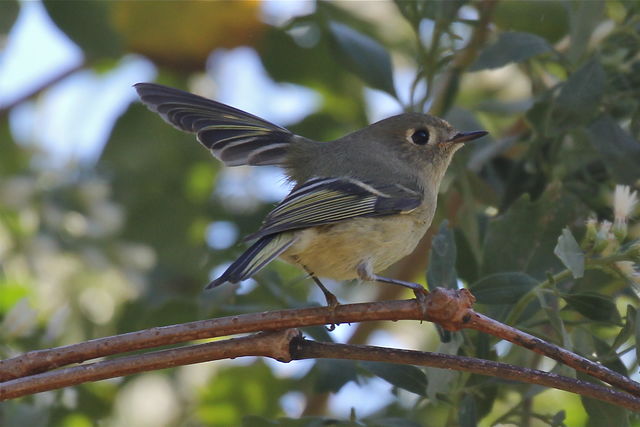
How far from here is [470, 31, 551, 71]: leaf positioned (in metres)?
2.40

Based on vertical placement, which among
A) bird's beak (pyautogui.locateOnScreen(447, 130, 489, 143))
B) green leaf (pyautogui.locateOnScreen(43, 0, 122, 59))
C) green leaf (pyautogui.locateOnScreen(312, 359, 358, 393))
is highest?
green leaf (pyautogui.locateOnScreen(43, 0, 122, 59))

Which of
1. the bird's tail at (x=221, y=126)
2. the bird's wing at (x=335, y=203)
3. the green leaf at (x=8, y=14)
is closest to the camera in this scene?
the bird's wing at (x=335, y=203)

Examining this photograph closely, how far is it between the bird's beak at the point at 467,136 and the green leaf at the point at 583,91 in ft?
0.76

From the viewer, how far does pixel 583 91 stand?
7.62 ft

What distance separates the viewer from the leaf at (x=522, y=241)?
2254 mm

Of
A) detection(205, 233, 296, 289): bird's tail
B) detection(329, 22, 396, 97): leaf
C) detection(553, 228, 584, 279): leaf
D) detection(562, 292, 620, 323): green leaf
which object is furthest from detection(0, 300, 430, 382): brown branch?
detection(329, 22, 396, 97): leaf

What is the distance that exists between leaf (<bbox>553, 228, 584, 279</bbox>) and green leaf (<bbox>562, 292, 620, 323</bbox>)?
0.44 ft

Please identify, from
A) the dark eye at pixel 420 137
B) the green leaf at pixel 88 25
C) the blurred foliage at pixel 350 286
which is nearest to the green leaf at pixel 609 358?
the blurred foliage at pixel 350 286

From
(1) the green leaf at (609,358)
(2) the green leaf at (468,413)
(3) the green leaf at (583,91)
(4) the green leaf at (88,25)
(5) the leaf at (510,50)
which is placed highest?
(4) the green leaf at (88,25)

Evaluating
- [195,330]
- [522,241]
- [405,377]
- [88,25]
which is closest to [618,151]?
[522,241]

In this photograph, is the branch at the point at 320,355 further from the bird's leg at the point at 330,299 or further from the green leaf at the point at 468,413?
the green leaf at the point at 468,413

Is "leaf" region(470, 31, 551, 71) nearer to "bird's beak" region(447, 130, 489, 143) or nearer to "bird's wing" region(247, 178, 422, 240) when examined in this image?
"bird's beak" region(447, 130, 489, 143)

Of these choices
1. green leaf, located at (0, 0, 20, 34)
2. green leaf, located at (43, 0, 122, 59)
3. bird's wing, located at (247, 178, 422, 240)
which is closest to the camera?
bird's wing, located at (247, 178, 422, 240)

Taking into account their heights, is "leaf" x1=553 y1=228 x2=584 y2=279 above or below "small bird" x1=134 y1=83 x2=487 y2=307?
below
